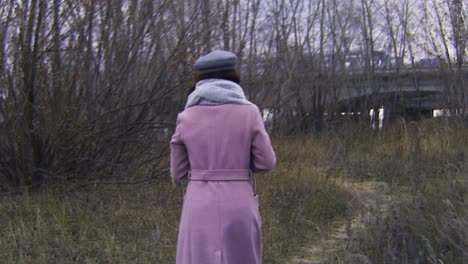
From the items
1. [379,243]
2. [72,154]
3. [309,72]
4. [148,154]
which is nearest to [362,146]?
[148,154]

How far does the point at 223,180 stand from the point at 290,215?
12.4ft

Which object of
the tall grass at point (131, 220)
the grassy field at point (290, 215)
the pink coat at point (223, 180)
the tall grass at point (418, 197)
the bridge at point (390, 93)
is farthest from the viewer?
the bridge at point (390, 93)

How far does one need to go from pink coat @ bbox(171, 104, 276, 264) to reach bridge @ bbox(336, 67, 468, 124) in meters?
17.0

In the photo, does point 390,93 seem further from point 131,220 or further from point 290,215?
point 131,220

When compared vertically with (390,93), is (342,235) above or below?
below

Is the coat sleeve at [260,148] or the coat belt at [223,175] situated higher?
the coat sleeve at [260,148]

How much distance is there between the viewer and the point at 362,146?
11383 mm

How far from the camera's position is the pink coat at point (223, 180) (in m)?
3.05

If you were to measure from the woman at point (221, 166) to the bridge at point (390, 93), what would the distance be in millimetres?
17028

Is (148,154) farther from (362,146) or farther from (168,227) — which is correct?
(362,146)

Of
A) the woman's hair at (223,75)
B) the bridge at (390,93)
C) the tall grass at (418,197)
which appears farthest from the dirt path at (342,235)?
the bridge at (390,93)

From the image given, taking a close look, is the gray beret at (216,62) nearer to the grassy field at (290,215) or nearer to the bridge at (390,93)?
the grassy field at (290,215)

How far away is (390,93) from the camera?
2153 cm

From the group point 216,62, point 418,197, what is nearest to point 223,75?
point 216,62
